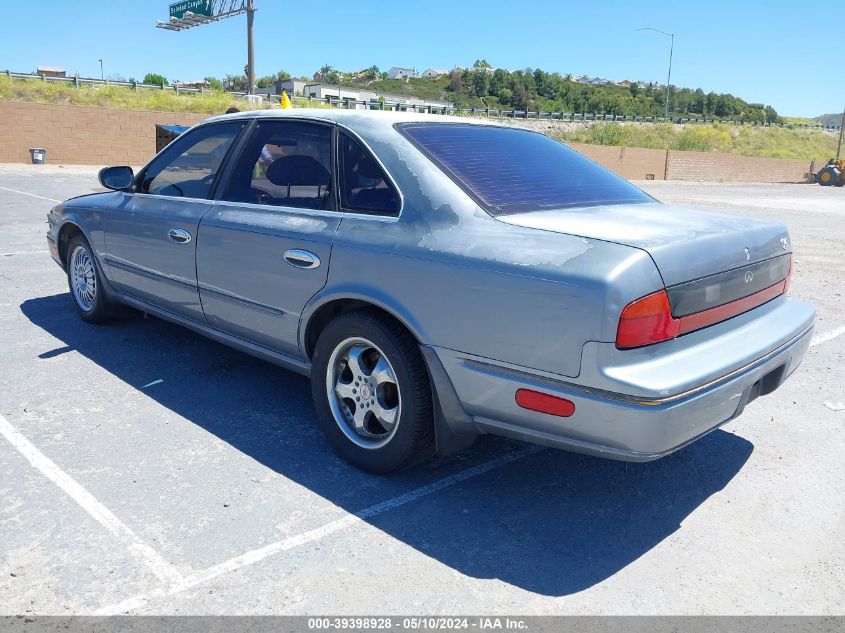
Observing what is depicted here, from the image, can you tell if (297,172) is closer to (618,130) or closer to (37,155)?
(37,155)

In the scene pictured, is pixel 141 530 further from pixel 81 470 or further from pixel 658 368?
pixel 658 368

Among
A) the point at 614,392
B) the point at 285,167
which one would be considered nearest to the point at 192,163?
the point at 285,167

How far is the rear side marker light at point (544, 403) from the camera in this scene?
2.60 metres

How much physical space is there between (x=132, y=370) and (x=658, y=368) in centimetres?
336

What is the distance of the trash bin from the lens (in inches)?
1072

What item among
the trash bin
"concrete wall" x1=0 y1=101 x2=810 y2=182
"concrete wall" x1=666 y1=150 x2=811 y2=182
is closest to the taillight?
"concrete wall" x1=0 y1=101 x2=810 y2=182

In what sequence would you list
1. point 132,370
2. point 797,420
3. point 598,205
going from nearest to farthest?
point 598,205
point 797,420
point 132,370

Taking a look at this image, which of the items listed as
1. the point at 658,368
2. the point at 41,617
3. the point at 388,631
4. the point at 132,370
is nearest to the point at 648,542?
the point at 658,368

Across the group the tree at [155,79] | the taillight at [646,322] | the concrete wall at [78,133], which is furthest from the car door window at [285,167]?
the tree at [155,79]

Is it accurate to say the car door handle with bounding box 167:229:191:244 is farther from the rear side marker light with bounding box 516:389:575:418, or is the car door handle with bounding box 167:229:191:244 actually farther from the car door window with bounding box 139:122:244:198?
the rear side marker light with bounding box 516:389:575:418

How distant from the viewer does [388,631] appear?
229 cm

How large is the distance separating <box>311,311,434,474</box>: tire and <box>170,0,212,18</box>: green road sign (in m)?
41.0

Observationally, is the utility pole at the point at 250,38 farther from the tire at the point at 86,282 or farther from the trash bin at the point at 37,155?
the tire at the point at 86,282

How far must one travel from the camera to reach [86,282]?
17.9 ft
